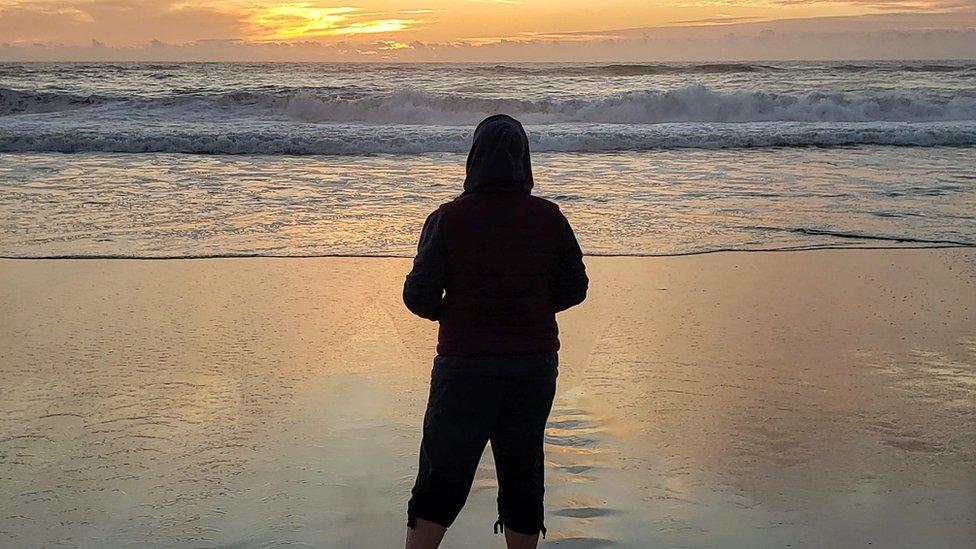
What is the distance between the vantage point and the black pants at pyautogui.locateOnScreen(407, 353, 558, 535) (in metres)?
2.74

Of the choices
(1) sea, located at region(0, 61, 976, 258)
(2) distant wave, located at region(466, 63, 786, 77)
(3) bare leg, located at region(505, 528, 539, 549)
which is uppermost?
(2) distant wave, located at region(466, 63, 786, 77)

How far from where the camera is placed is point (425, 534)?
9.39 feet

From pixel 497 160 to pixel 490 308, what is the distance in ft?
1.33

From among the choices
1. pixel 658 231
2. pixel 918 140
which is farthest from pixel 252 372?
pixel 918 140

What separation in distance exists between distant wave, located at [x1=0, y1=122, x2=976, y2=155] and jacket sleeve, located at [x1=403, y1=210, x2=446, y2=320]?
15.1 metres

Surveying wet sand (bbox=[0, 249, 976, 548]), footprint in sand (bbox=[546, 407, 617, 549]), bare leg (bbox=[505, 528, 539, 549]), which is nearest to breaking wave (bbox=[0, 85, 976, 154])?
wet sand (bbox=[0, 249, 976, 548])

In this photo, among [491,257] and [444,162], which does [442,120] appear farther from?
[491,257]

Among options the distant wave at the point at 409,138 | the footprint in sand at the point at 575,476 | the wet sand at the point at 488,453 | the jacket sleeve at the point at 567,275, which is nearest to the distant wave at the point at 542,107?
the distant wave at the point at 409,138

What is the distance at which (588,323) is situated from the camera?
606 centimetres

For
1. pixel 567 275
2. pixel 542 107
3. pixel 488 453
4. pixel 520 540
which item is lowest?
Answer: pixel 488 453

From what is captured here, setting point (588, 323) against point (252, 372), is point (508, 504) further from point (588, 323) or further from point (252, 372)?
point (588, 323)

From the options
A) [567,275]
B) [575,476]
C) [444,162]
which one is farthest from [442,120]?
[567,275]

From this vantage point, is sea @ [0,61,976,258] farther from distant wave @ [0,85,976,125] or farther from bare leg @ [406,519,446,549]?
bare leg @ [406,519,446,549]

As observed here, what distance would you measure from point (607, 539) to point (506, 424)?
2.69 feet
